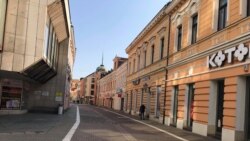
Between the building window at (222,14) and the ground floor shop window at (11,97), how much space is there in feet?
60.0

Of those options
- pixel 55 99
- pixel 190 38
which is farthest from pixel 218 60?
pixel 55 99

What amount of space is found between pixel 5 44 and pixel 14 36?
817 mm

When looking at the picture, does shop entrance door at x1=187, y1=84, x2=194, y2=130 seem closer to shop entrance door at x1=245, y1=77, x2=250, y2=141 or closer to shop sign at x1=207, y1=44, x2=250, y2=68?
shop sign at x1=207, y1=44, x2=250, y2=68

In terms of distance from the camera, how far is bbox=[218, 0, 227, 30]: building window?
19047 millimetres

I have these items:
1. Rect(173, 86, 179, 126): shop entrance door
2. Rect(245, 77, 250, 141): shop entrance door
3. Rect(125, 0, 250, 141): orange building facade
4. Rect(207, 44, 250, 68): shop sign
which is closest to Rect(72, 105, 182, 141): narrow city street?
Rect(125, 0, 250, 141): orange building facade

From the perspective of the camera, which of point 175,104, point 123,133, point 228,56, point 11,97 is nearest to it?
point 228,56

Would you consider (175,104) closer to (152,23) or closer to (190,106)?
(190,106)

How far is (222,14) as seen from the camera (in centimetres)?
1944

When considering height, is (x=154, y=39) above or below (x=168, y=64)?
above

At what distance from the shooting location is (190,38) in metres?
24.4

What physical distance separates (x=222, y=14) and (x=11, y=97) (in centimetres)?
1929

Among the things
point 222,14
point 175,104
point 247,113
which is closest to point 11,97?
point 175,104

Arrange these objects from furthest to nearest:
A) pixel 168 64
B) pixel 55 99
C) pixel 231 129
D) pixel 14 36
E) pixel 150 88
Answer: pixel 55 99 → pixel 150 88 → pixel 168 64 → pixel 14 36 → pixel 231 129

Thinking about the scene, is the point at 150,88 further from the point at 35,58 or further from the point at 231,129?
the point at 231,129
